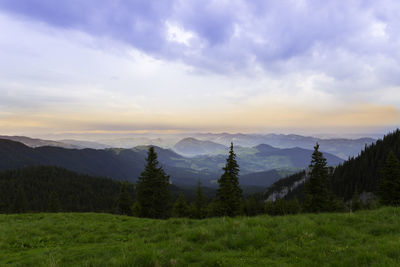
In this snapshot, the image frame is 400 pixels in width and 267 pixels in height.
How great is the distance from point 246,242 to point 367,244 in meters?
3.84

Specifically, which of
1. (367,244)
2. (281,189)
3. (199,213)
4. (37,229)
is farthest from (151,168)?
(281,189)

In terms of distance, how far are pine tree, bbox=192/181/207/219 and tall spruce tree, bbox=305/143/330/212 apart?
2417 centimetres

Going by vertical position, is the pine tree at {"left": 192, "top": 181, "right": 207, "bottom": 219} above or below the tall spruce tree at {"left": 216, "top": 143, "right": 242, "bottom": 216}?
below

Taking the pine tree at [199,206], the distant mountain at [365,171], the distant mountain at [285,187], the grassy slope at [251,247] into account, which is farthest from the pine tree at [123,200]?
the distant mountain at [285,187]

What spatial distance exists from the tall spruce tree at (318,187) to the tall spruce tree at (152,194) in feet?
86.4

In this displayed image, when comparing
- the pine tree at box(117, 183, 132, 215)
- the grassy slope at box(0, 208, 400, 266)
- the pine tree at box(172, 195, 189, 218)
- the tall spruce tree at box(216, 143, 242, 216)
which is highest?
the grassy slope at box(0, 208, 400, 266)

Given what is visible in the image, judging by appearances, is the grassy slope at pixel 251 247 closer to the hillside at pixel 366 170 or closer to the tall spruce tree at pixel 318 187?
the tall spruce tree at pixel 318 187

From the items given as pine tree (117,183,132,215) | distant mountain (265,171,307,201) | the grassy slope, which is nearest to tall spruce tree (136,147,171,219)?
pine tree (117,183,132,215)

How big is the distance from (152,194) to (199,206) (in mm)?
20528

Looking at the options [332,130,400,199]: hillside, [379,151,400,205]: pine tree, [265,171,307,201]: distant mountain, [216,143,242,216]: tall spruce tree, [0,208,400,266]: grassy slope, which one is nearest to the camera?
[0,208,400,266]: grassy slope

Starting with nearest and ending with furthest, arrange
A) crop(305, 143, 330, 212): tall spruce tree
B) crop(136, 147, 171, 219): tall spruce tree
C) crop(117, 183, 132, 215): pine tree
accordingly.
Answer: crop(305, 143, 330, 212): tall spruce tree, crop(136, 147, 171, 219): tall spruce tree, crop(117, 183, 132, 215): pine tree

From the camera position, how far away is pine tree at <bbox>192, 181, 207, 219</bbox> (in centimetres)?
4906

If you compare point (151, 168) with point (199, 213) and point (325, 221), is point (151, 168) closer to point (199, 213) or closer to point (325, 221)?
point (199, 213)

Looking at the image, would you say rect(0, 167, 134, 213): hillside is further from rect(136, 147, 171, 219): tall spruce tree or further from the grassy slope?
the grassy slope
